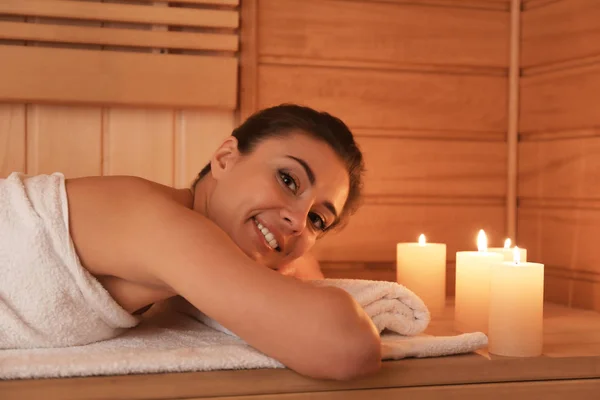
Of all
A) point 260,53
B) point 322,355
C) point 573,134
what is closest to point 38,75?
point 260,53

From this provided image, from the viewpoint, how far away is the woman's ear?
1.38 m

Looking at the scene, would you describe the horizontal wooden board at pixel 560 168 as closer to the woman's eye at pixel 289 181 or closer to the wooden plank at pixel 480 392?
the wooden plank at pixel 480 392

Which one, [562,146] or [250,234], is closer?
[250,234]

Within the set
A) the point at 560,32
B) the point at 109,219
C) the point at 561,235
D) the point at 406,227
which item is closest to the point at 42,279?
the point at 109,219

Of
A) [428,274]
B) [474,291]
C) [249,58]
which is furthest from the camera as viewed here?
[249,58]

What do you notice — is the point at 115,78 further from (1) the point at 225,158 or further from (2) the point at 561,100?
(2) the point at 561,100

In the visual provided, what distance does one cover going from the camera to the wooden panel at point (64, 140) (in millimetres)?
1907

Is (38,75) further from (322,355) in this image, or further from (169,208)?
(322,355)

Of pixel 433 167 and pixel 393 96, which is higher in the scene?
pixel 393 96

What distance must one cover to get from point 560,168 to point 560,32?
37 cm

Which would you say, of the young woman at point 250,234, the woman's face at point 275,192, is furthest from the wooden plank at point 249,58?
Answer: the woman's face at point 275,192

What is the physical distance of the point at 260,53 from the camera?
2.01m

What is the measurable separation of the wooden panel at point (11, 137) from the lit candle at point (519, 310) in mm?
1265

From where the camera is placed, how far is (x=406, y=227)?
2127mm
